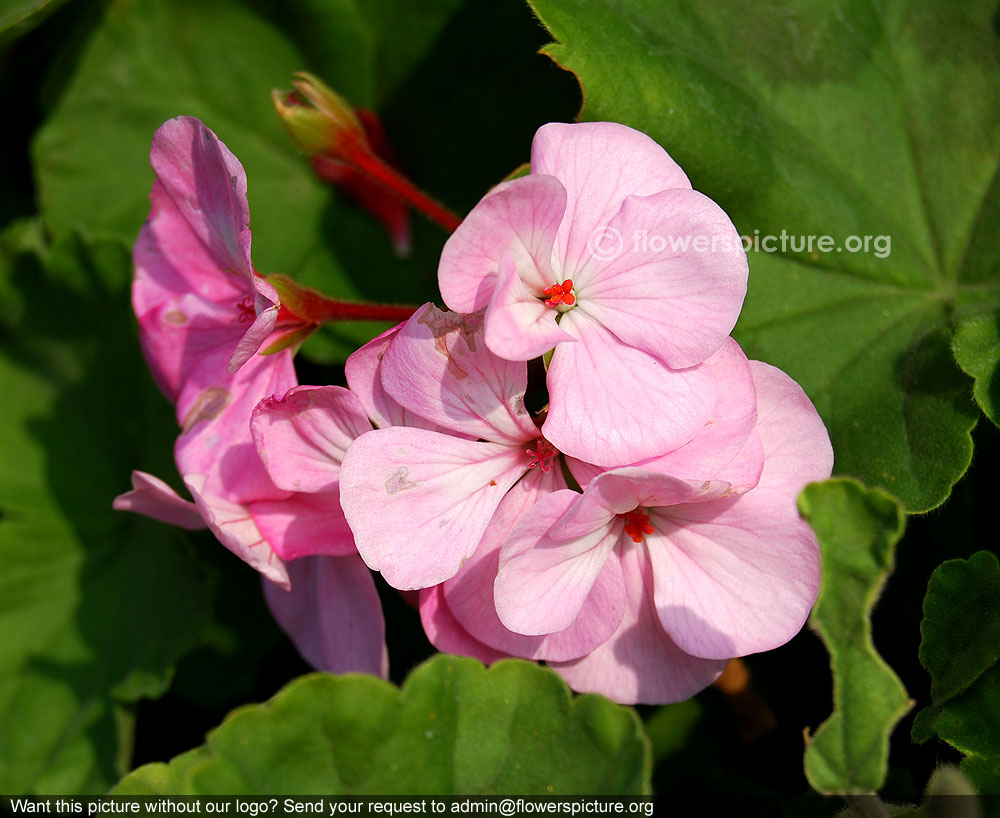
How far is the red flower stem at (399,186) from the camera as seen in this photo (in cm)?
156

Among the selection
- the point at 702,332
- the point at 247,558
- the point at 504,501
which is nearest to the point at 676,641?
the point at 504,501

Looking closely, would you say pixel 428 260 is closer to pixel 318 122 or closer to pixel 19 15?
pixel 318 122

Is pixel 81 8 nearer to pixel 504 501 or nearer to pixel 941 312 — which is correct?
pixel 504 501

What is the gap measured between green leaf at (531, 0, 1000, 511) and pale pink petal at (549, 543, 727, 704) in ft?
1.24

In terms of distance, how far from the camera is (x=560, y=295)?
118 centimetres

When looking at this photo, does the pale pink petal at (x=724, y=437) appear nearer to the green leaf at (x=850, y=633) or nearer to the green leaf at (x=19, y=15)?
the green leaf at (x=850, y=633)

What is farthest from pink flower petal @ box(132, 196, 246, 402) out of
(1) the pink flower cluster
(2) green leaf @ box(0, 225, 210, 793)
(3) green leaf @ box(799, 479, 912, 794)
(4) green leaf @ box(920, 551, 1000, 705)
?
(4) green leaf @ box(920, 551, 1000, 705)

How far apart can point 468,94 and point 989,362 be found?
115cm

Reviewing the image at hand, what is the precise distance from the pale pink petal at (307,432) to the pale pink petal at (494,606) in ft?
0.73

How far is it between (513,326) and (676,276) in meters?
0.24

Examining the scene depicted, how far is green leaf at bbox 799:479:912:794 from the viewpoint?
0.82 meters

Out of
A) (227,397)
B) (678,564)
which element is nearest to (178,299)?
(227,397)

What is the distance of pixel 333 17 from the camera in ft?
6.52

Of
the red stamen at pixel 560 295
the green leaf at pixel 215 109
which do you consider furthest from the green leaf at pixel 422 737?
the green leaf at pixel 215 109
